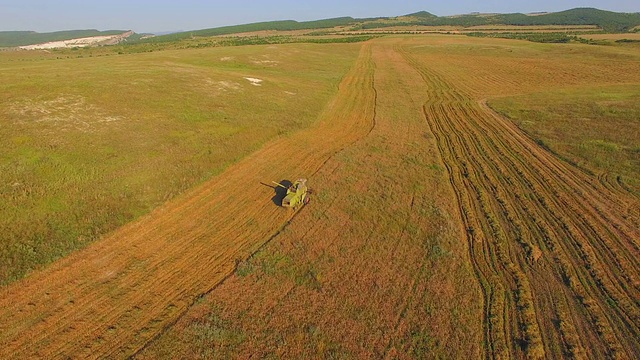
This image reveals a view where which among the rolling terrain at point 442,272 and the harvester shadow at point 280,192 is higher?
the harvester shadow at point 280,192

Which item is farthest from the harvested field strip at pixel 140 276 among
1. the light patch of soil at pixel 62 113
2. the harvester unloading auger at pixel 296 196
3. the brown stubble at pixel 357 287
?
the light patch of soil at pixel 62 113

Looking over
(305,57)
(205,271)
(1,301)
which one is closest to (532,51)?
(305,57)

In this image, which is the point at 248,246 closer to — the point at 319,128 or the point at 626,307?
the point at 626,307

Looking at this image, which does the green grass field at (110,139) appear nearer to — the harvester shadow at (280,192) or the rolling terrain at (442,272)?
the harvester shadow at (280,192)

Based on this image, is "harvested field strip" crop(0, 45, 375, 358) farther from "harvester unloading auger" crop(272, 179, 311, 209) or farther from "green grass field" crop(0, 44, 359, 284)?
"green grass field" crop(0, 44, 359, 284)

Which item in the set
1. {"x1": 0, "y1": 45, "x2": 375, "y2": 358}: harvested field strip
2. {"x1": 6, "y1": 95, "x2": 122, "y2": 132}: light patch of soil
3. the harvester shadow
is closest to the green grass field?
{"x1": 6, "y1": 95, "x2": 122, "y2": 132}: light patch of soil

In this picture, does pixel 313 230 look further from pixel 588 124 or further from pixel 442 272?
pixel 588 124
